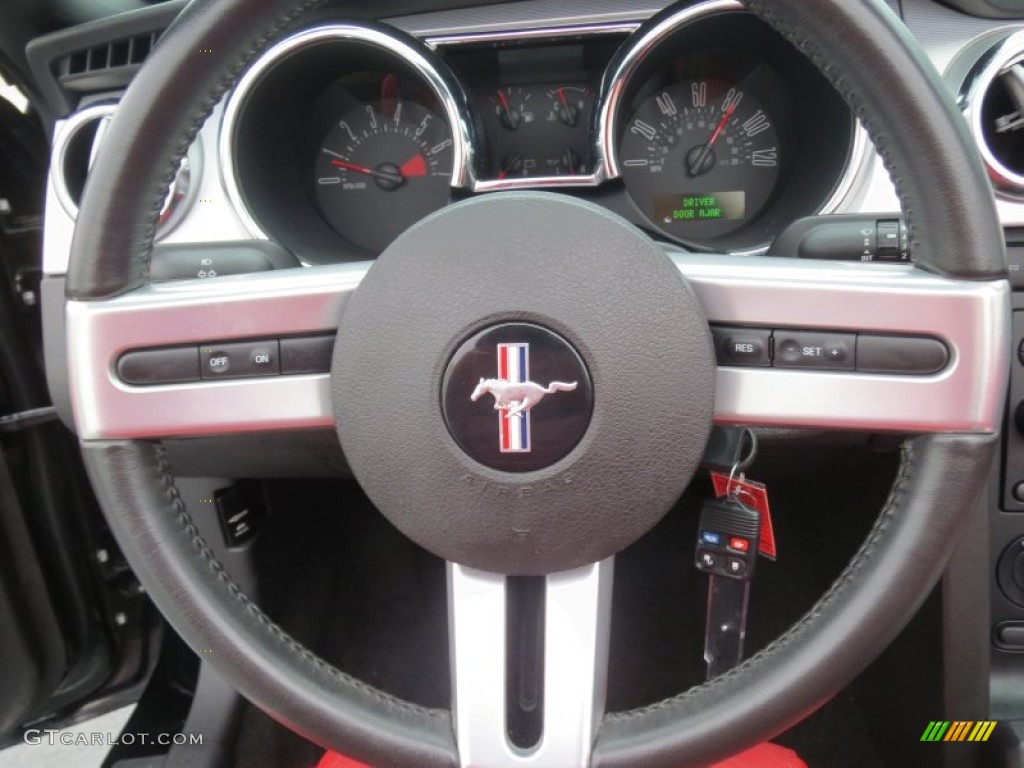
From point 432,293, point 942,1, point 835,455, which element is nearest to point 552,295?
point 432,293

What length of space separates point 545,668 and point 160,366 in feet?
1.23

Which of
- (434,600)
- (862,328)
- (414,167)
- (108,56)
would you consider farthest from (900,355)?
(434,600)

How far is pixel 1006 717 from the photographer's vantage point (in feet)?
3.68

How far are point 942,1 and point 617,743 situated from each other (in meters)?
0.99

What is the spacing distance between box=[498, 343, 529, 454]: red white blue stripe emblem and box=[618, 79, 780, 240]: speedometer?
833mm

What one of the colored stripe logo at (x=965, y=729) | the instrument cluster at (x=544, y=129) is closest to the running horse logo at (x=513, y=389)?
the instrument cluster at (x=544, y=129)

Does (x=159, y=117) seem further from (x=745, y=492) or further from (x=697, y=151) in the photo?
(x=697, y=151)

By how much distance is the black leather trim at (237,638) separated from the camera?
0.63m

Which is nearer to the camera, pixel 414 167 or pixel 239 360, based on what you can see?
pixel 239 360

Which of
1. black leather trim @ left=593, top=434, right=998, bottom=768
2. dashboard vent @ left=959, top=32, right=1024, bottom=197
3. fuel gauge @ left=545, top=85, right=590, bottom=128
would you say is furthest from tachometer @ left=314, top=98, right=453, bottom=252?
black leather trim @ left=593, top=434, right=998, bottom=768

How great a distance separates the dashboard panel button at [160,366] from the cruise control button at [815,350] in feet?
1.44

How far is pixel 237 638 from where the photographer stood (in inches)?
25.0

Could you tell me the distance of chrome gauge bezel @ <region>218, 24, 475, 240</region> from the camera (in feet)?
3.90

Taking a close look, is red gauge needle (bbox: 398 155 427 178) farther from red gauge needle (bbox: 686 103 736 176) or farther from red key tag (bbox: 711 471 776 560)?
red key tag (bbox: 711 471 776 560)
